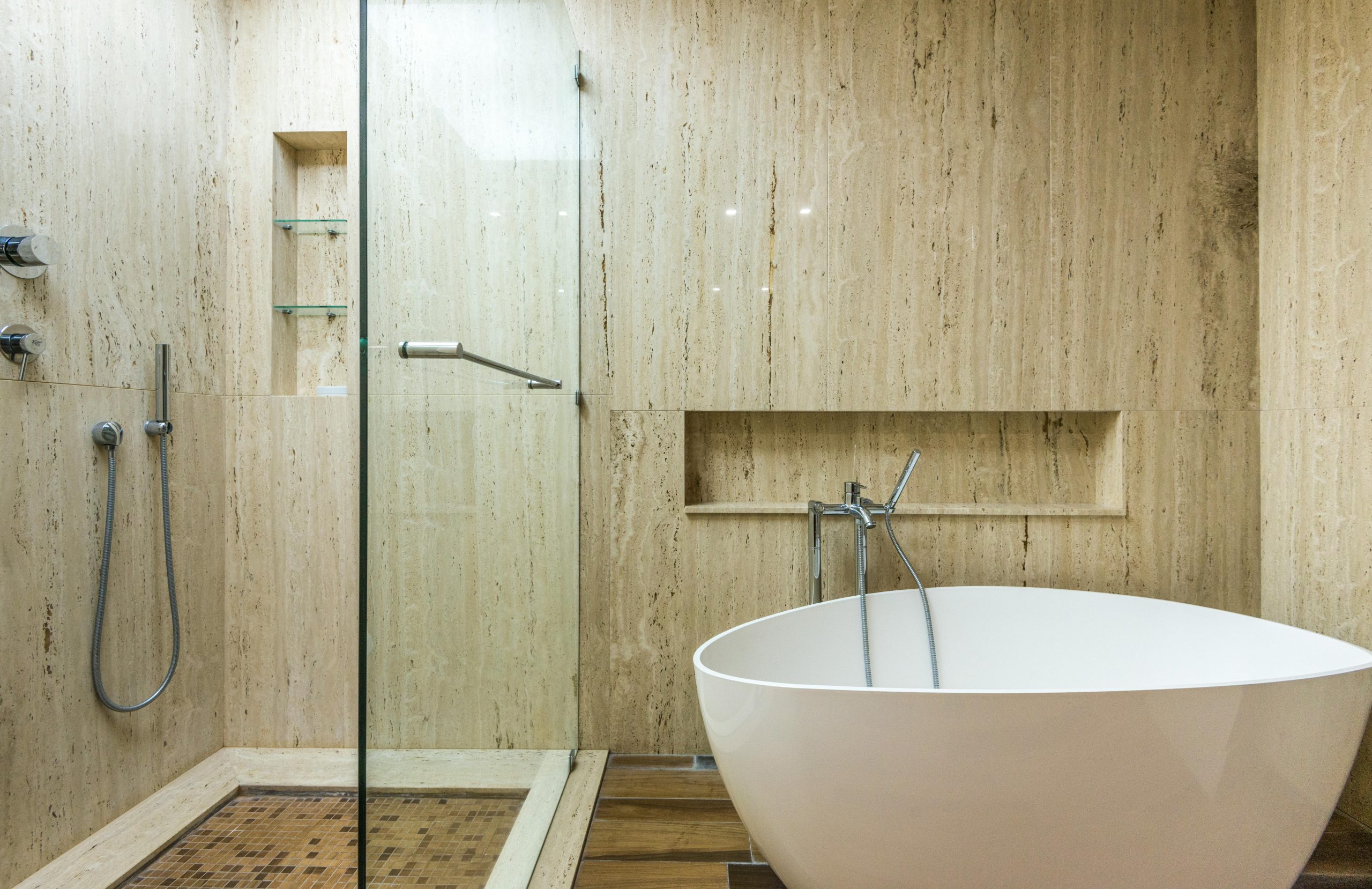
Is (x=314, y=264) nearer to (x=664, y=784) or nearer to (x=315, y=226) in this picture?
(x=315, y=226)

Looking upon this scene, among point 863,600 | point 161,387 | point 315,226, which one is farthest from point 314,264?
point 863,600

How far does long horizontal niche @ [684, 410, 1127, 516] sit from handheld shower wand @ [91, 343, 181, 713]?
1473mm

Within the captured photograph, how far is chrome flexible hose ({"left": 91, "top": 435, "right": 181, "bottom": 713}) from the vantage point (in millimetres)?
1725

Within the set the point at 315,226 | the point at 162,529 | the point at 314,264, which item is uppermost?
the point at 315,226

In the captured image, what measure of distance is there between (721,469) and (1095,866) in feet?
4.62

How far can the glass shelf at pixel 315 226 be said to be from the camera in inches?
87.4

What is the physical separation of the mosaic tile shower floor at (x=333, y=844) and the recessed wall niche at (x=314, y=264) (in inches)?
48.6

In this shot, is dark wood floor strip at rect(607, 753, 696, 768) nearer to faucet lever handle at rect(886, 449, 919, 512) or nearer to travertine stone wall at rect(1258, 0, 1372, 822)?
faucet lever handle at rect(886, 449, 919, 512)

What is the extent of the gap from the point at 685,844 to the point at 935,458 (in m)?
1.35

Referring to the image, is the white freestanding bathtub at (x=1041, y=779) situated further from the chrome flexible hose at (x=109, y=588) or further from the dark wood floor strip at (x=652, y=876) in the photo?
the chrome flexible hose at (x=109, y=588)

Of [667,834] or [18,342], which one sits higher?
[18,342]

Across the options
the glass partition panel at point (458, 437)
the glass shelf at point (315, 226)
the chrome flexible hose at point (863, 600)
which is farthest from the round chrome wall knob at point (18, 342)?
the chrome flexible hose at point (863, 600)

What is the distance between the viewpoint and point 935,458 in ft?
7.41

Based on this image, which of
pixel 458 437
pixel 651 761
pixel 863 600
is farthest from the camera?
pixel 651 761
